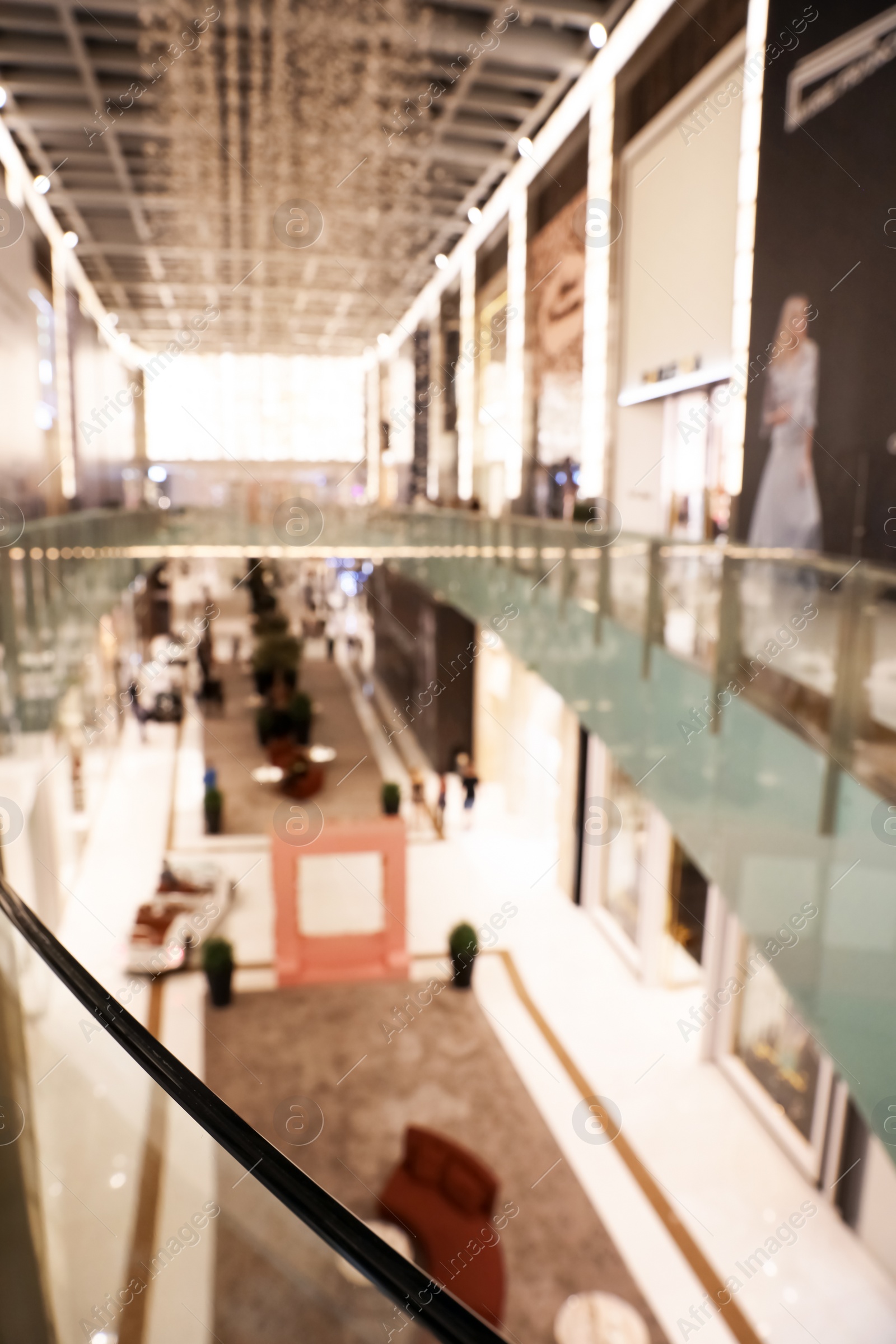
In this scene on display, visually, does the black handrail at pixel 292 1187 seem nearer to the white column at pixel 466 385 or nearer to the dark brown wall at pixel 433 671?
the dark brown wall at pixel 433 671

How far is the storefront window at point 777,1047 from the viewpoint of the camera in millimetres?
7297

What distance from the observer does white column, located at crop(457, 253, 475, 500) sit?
17703 millimetres

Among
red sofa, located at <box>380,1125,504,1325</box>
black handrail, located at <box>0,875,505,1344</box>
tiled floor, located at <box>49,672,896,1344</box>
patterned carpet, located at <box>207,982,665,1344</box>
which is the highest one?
black handrail, located at <box>0,875,505,1344</box>

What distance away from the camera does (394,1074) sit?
884 cm

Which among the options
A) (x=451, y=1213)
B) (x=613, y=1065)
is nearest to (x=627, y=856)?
(x=613, y=1065)

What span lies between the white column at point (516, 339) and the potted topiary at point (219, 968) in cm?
861

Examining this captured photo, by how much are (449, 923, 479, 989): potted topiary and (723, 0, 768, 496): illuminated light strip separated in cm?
572

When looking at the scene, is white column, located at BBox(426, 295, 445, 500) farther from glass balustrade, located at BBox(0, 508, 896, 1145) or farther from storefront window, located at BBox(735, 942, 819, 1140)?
storefront window, located at BBox(735, 942, 819, 1140)

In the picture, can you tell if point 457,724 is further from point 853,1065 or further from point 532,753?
point 853,1065

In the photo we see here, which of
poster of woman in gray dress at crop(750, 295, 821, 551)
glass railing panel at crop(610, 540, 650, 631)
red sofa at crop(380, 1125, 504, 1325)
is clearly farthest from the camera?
poster of woman in gray dress at crop(750, 295, 821, 551)

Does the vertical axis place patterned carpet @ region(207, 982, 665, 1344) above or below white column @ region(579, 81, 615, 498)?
below

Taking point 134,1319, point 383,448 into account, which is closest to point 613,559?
point 134,1319

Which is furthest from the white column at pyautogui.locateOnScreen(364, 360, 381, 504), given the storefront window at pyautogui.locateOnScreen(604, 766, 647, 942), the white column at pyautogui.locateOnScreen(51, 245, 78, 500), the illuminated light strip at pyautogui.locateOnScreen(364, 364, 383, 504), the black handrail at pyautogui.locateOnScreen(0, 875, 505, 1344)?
the black handrail at pyautogui.locateOnScreen(0, 875, 505, 1344)

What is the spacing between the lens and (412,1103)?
840 centimetres
